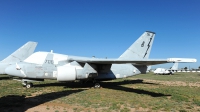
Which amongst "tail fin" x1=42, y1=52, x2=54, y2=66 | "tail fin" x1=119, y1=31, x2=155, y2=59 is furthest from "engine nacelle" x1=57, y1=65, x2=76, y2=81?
"tail fin" x1=119, y1=31, x2=155, y2=59

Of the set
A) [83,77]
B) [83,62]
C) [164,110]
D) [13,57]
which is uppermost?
[13,57]

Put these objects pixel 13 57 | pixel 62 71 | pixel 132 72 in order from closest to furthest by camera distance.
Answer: pixel 62 71, pixel 132 72, pixel 13 57

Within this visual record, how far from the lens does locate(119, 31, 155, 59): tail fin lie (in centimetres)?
1908

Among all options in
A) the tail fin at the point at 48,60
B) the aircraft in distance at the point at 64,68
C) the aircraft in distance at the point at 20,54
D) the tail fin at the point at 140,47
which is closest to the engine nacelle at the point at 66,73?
the aircraft in distance at the point at 64,68

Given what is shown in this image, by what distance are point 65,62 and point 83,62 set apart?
1743 mm

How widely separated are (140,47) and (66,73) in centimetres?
907

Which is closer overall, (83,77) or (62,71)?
(62,71)

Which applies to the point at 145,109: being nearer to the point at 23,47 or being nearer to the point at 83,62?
the point at 83,62

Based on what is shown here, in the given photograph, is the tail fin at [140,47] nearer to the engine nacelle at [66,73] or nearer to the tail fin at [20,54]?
the engine nacelle at [66,73]

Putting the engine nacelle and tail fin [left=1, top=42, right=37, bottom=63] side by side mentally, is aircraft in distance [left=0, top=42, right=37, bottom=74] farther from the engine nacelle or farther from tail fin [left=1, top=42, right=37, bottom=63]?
the engine nacelle

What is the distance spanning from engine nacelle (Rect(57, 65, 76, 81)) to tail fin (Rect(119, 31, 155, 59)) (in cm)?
639

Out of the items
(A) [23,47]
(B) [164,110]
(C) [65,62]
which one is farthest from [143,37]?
(A) [23,47]

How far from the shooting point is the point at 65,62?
1606 centimetres

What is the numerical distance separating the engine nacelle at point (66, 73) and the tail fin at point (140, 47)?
6.39 metres
